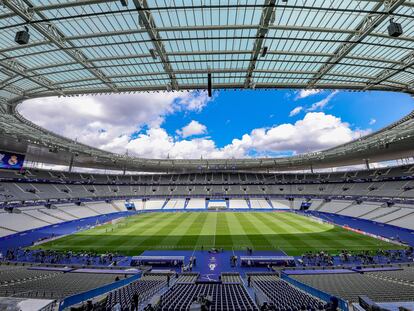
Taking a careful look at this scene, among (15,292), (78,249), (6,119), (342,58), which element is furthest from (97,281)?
(6,119)

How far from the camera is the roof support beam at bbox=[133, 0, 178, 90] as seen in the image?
980cm

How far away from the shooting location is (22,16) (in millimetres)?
10070

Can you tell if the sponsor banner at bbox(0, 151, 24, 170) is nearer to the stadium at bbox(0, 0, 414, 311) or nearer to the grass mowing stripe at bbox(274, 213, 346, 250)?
the stadium at bbox(0, 0, 414, 311)

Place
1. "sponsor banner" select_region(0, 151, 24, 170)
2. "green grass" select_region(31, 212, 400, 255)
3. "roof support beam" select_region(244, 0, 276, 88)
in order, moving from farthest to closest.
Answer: "sponsor banner" select_region(0, 151, 24, 170) < "green grass" select_region(31, 212, 400, 255) < "roof support beam" select_region(244, 0, 276, 88)

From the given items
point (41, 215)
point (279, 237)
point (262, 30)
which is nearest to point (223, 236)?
point (279, 237)

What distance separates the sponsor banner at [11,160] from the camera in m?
38.4

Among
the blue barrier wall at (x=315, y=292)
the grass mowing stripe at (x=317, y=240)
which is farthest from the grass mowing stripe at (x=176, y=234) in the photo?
the grass mowing stripe at (x=317, y=240)

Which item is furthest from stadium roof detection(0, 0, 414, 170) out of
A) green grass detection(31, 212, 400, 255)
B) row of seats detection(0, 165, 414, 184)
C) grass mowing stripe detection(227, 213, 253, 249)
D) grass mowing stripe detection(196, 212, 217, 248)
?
row of seats detection(0, 165, 414, 184)

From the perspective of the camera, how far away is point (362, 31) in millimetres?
10977

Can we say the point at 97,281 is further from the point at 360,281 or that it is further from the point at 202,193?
the point at 202,193

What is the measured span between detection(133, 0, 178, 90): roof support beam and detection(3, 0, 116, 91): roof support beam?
475cm

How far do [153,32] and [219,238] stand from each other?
83.7 ft

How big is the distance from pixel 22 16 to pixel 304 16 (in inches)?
520

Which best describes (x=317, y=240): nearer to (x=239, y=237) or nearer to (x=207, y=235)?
(x=239, y=237)
